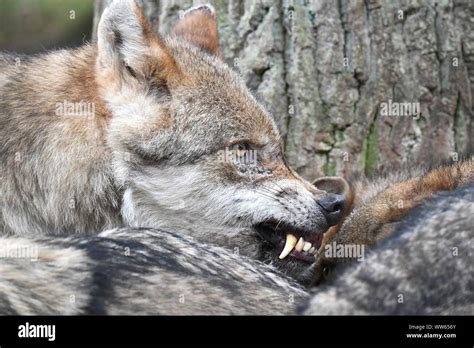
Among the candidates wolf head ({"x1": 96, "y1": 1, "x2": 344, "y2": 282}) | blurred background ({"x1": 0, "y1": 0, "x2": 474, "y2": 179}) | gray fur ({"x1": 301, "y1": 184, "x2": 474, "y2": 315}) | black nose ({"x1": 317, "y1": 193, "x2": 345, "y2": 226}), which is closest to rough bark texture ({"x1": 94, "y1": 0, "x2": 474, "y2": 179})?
blurred background ({"x1": 0, "y1": 0, "x2": 474, "y2": 179})

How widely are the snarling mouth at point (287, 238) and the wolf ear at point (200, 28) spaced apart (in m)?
1.57

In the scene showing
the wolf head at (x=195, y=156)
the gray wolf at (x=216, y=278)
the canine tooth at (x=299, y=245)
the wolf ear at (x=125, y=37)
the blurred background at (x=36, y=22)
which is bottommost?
the canine tooth at (x=299, y=245)

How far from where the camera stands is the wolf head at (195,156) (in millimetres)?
6741

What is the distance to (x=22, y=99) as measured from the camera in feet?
22.7

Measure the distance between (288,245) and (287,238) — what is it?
5cm

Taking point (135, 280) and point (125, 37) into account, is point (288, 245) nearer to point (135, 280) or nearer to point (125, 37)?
point (125, 37)

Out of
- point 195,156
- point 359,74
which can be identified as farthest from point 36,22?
point 195,156

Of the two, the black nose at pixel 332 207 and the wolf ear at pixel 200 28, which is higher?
the wolf ear at pixel 200 28

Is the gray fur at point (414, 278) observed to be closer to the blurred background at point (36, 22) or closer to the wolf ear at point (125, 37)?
the wolf ear at point (125, 37)

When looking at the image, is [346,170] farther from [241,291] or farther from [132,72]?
[241,291]

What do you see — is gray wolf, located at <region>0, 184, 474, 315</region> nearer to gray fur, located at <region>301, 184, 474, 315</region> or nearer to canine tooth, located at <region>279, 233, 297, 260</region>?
gray fur, located at <region>301, 184, 474, 315</region>

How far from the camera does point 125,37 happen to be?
6641 millimetres

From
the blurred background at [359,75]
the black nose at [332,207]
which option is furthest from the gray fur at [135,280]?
the blurred background at [359,75]
